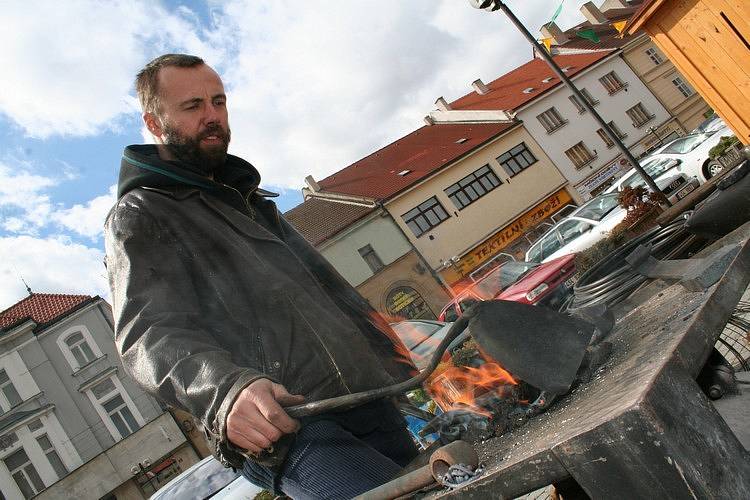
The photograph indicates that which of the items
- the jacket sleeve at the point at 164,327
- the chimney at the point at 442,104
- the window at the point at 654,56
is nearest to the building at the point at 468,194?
the chimney at the point at 442,104

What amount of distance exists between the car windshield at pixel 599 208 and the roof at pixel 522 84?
20.7m

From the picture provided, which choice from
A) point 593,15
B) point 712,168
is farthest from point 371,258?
point 593,15

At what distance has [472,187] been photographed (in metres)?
30.7

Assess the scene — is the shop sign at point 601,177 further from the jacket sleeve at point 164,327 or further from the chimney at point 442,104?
the jacket sleeve at point 164,327

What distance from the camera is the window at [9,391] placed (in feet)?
75.6

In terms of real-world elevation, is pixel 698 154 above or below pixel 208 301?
below

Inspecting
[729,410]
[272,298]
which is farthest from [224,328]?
[729,410]

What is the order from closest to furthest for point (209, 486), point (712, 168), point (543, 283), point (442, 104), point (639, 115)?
point (209, 486), point (543, 283), point (712, 168), point (639, 115), point (442, 104)

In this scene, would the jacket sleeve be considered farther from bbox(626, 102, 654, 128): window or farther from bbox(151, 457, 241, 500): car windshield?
bbox(626, 102, 654, 128): window

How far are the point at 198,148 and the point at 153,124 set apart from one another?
0.20 m

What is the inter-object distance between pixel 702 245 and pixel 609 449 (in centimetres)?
203

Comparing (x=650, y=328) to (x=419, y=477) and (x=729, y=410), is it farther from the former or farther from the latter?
(x=419, y=477)

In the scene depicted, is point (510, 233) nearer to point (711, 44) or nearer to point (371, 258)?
point (371, 258)

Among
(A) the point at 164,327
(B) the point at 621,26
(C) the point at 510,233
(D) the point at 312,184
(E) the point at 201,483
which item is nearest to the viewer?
(A) the point at 164,327
